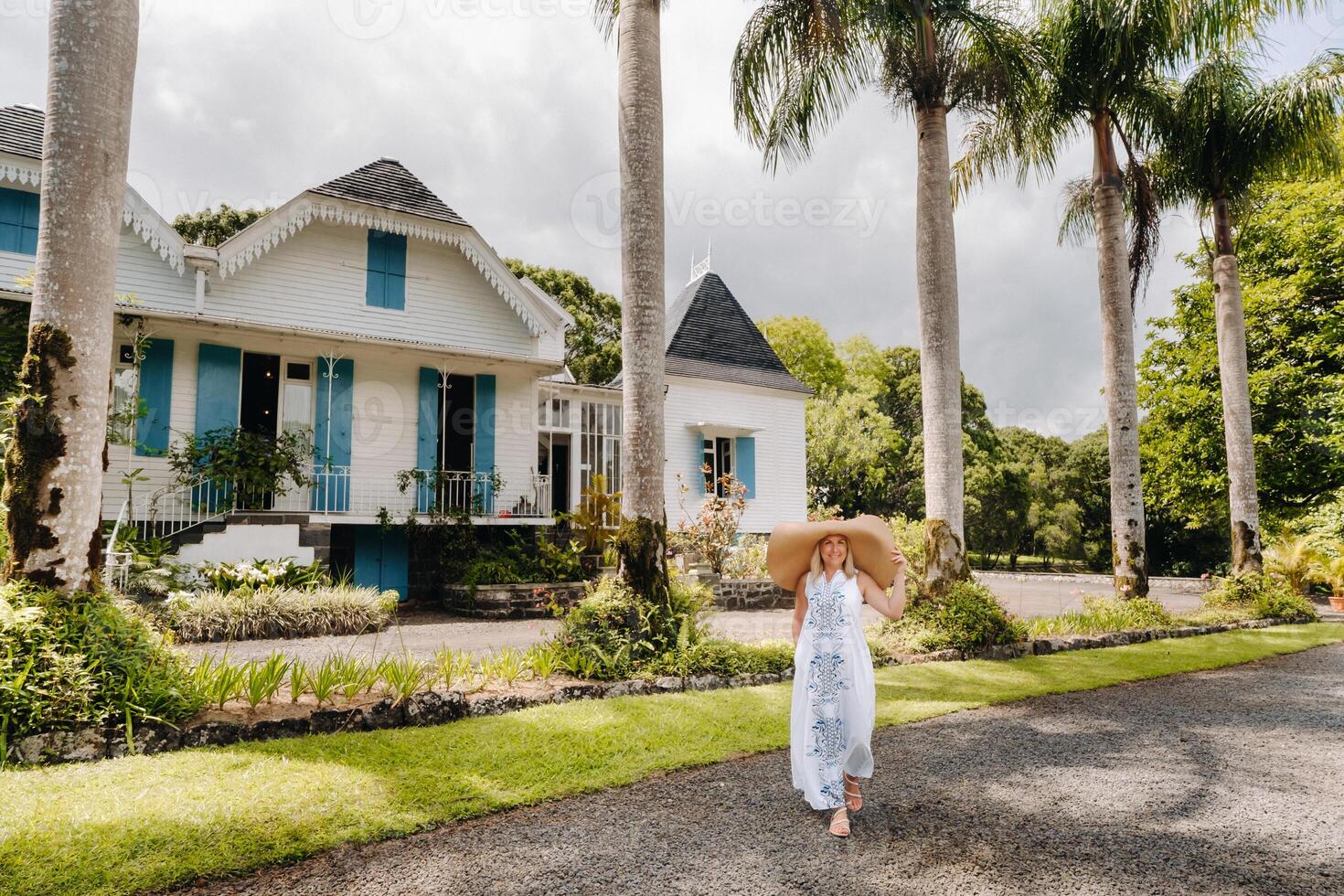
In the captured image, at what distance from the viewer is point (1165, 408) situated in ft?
64.1

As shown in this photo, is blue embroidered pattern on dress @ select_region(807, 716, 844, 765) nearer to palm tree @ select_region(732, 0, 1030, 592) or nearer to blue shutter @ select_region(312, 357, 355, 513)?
palm tree @ select_region(732, 0, 1030, 592)

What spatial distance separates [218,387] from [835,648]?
37.3ft

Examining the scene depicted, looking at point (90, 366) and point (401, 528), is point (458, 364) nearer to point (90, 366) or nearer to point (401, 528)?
point (401, 528)

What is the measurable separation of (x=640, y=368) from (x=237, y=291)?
9.09m

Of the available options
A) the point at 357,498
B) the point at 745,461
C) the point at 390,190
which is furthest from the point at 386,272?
the point at 745,461

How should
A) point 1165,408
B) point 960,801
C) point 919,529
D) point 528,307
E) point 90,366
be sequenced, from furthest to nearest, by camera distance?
1. point 1165,408
2. point 528,307
3. point 919,529
4. point 90,366
5. point 960,801

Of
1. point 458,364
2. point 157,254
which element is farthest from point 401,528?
point 157,254

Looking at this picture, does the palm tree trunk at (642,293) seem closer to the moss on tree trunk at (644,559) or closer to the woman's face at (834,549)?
the moss on tree trunk at (644,559)

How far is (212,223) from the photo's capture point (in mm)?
22484

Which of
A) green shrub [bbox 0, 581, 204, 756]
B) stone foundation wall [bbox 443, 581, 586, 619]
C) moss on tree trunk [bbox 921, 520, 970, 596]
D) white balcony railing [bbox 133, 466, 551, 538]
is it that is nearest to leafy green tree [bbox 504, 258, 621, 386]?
white balcony railing [bbox 133, 466, 551, 538]

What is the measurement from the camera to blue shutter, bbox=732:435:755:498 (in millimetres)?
18812

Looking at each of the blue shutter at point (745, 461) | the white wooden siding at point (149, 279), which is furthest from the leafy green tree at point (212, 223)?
the blue shutter at point (745, 461)

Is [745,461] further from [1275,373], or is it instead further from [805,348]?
[805,348]

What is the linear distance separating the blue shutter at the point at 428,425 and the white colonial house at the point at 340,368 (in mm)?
33
